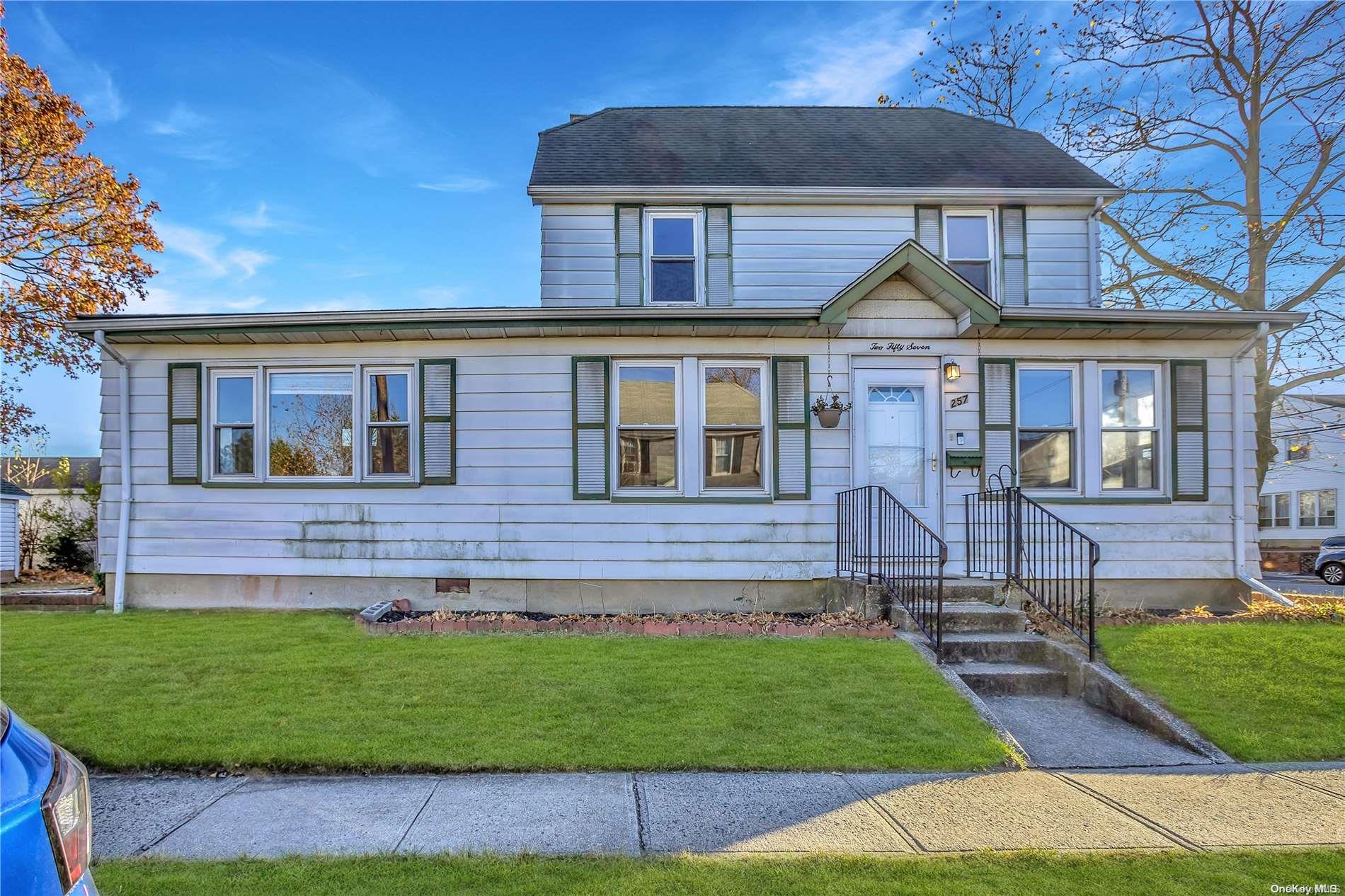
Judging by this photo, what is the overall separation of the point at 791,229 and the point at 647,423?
155 inches

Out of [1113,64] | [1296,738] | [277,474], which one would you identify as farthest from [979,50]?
[277,474]

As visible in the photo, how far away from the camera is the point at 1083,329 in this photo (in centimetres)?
759

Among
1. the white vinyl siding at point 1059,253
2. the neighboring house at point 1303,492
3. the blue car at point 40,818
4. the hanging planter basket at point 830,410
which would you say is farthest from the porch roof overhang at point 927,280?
the neighboring house at point 1303,492

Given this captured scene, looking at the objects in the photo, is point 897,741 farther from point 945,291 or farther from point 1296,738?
point 945,291

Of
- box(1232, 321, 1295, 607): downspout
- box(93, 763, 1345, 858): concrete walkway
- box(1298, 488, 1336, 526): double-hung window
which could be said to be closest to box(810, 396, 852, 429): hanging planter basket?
box(93, 763, 1345, 858): concrete walkway

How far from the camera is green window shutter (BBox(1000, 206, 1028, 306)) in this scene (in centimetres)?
956

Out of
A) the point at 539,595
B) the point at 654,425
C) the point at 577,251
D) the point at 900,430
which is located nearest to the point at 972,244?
the point at 900,430

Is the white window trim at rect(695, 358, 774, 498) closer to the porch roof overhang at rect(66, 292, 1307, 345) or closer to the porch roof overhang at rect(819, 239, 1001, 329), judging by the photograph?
the porch roof overhang at rect(66, 292, 1307, 345)

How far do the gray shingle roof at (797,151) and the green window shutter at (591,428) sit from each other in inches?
127

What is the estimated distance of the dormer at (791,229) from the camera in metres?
9.43

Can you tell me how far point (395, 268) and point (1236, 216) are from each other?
1797 cm

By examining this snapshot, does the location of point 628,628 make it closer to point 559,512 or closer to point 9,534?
point 559,512

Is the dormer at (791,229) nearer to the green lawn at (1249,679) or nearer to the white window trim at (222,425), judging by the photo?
the white window trim at (222,425)

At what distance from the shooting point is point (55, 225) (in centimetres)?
1329
